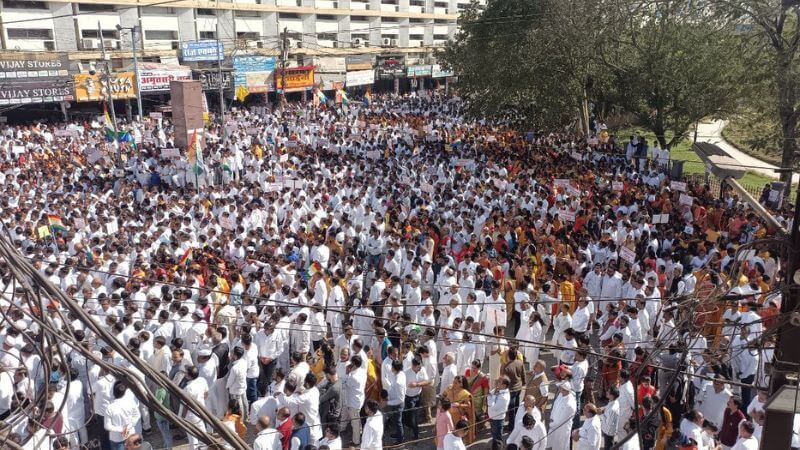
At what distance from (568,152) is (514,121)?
4.80 metres

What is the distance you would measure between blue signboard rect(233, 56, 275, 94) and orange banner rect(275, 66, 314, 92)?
438 millimetres

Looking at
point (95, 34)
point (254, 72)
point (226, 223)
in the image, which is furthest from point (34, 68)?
point (226, 223)

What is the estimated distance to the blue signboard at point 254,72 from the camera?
31250mm

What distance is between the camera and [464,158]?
1731cm

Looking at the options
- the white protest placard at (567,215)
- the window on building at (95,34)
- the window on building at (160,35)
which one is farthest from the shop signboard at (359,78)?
the white protest placard at (567,215)

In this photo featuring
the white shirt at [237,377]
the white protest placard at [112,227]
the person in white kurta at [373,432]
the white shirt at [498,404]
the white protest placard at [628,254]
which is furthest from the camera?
the white protest placard at [112,227]

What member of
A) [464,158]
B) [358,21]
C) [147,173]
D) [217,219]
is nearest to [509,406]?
[217,219]

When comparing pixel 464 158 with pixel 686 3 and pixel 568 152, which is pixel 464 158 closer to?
pixel 568 152

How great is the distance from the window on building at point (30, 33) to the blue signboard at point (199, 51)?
6.59 meters

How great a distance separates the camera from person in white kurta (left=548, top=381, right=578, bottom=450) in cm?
605

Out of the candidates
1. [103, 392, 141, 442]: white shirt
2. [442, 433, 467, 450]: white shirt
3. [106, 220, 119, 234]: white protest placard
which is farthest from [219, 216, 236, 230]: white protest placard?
[442, 433, 467, 450]: white shirt

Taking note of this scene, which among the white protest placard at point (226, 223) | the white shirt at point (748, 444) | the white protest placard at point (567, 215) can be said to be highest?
the white protest placard at point (567, 215)

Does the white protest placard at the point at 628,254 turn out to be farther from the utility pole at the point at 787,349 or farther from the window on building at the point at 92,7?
Result: the window on building at the point at 92,7

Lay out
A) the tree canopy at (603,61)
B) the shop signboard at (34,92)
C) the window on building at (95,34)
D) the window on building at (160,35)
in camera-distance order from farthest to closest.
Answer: the window on building at (160,35), the window on building at (95,34), the shop signboard at (34,92), the tree canopy at (603,61)
